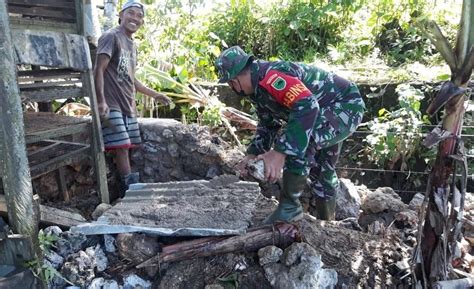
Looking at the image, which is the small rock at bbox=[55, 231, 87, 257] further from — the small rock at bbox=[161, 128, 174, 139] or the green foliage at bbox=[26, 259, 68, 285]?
the small rock at bbox=[161, 128, 174, 139]

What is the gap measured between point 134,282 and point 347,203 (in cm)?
221

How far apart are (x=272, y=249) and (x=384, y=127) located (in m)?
3.13

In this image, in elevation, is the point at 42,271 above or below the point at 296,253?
below

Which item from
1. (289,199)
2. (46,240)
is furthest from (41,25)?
(289,199)

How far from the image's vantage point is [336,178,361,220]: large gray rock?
405cm

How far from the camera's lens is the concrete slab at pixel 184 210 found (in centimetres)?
289

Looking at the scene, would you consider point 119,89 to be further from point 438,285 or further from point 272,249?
point 438,285

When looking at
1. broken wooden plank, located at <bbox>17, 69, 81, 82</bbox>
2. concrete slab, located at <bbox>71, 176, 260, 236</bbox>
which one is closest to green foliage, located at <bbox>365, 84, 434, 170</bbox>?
concrete slab, located at <bbox>71, 176, 260, 236</bbox>

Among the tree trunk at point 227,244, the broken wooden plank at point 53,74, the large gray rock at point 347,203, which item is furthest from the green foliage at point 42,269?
the large gray rock at point 347,203

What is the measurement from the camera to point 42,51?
10.3ft

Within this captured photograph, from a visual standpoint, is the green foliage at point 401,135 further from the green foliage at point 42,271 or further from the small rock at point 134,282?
the green foliage at point 42,271

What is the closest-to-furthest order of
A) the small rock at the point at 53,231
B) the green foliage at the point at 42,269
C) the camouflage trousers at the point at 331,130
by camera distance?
1. the green foliage at the point at 42,269
2. the camouflage trousers at the point at 331,130
3. the small rock at the point at 53,231

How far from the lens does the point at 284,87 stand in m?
2.60

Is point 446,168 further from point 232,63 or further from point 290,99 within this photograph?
point 232,63
